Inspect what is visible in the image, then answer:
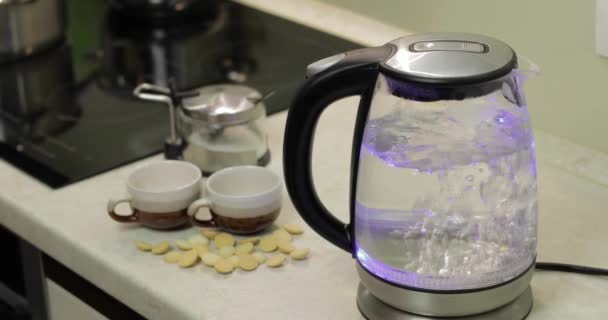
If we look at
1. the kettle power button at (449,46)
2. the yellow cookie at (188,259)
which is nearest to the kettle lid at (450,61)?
the kettle power button at (449,46)

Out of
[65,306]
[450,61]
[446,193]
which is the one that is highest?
[450,61]

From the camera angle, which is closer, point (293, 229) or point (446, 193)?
point (446, 193)

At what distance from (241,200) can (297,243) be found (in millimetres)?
74

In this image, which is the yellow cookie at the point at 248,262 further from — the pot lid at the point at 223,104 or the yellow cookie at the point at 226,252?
the pot lid at the point at 223,104

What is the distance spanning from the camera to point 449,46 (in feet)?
2.73

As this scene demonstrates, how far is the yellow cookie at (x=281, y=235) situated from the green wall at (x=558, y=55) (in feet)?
1.42

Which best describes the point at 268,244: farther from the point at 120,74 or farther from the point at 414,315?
the point at 120,74

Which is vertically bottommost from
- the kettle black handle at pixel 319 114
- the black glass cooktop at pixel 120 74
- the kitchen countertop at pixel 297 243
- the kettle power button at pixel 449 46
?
the kitchen countertop at pixel 297 243

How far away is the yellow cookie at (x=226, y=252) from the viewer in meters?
0.98

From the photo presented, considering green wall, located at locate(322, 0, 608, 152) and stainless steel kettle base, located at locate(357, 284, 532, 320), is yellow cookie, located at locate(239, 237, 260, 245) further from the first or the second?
green wall, located at locate(322, 0, 608, 152)

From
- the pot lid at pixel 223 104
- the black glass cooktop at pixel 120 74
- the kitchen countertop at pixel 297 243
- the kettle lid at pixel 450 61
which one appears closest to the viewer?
the kettle lid at pixel 450 61

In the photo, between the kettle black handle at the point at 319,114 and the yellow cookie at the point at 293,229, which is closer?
the kettle black handle at the point at 319,114

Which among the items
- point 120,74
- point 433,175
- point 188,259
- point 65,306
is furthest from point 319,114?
point 120,74

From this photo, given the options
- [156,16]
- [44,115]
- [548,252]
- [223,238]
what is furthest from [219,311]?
[156,16]
